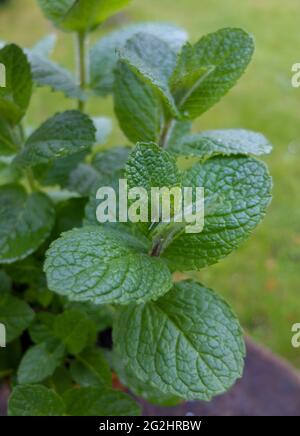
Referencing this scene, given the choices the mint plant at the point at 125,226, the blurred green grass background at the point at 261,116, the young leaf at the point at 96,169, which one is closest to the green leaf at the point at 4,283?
the mint plant at the point at 125,226

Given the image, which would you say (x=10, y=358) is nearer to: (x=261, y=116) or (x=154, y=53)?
(x=154, y=53)

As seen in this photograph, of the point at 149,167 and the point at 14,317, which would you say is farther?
the point at 14,317

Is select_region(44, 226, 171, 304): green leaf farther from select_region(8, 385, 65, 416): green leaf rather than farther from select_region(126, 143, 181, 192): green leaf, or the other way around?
select_region(8, 385, 65, 416): green leaf

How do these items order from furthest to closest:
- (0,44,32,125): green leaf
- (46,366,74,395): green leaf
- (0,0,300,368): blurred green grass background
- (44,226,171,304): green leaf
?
(0,0,300,368): blurred green grass background < (46,366,74,395): green leaf < (0,44,32,125): green leaf < (44,226,171,304): green leaf

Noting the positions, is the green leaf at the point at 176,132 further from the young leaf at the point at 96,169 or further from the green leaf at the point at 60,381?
the green leaf at the point at 60,381

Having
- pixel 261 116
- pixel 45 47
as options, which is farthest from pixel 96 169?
pixel 261 116

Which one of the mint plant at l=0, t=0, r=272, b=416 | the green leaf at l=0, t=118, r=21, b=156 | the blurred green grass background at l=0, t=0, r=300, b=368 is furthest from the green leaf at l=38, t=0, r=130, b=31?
the blurred green grass background at l=0, t=0, r=300, b=368
